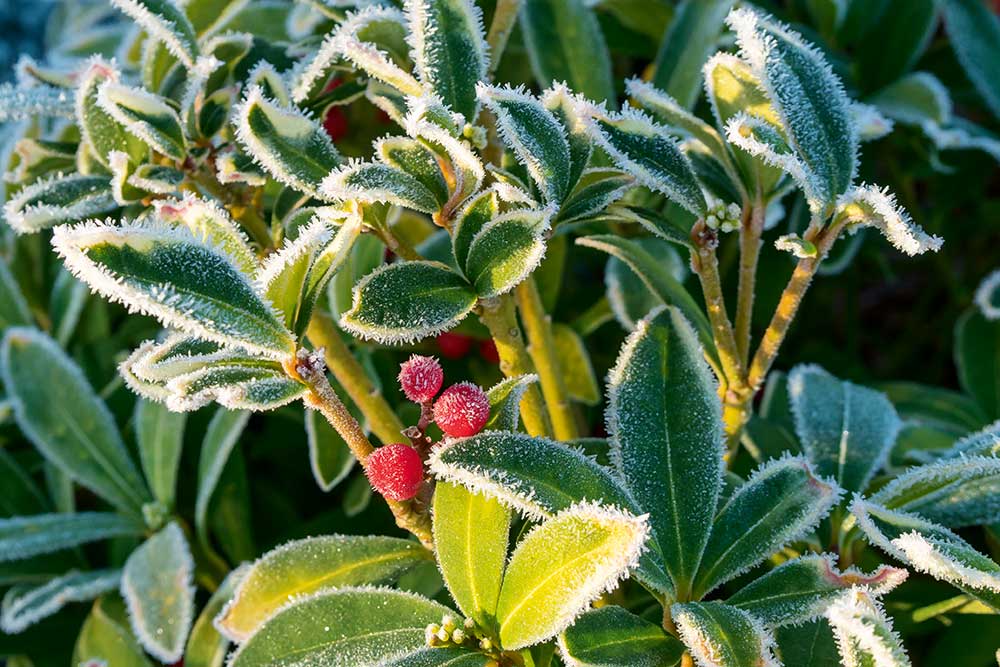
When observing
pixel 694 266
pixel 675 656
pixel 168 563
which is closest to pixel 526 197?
pixel 694 266

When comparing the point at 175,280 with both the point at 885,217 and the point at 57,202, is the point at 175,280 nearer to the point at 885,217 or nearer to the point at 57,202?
the point at 57,202

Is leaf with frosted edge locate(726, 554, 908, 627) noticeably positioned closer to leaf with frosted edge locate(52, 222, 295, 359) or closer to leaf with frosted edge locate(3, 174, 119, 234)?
leaf with frosted edge locate(52, 222, 295, 359)

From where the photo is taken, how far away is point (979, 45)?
1363 millimetres

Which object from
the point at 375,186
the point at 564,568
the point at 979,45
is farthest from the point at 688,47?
the point at 564,568

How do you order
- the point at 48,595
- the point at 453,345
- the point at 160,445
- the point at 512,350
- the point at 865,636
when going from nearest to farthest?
the point at 865,636 → the point at 512,350 → the point at 48,595 → the point at 160,445 → the point at 453,345

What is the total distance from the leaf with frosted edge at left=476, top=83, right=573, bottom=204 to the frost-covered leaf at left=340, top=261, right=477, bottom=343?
91 mm

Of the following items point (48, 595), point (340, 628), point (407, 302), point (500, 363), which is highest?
point (407, 302)

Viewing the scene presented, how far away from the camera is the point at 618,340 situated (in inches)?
56.5

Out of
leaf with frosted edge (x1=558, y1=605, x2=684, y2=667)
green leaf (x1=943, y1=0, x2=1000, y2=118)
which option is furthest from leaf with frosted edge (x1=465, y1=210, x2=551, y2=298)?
green leaf (x1=943, y1=0, x2=1000, y2=118)

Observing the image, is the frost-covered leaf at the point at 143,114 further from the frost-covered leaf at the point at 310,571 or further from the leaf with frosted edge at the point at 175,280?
the frost-covered leaf at the point at 310,571

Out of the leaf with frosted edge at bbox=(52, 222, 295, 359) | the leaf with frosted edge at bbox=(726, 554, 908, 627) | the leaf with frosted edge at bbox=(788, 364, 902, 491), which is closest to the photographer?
the leaf with frosted edge at bbox=(52, 222, 295, 359)

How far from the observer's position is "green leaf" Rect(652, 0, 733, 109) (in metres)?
1.19

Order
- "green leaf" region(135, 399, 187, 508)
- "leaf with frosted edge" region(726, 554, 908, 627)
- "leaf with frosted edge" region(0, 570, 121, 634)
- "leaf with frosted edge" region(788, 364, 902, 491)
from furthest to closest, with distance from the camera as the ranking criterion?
"green leaf" region(135, 399, 187, 508) → "leaf with frosted edge" region(0, 570, 121, 634) → "leaf with frosted edge" region(788, 364, 902, 491) → "leaf with frosted edge" region(726, 554, 908, 627)

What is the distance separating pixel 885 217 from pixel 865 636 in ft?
0.87
